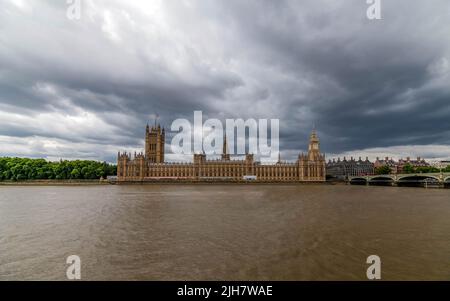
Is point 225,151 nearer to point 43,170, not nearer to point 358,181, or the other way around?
point 358,181

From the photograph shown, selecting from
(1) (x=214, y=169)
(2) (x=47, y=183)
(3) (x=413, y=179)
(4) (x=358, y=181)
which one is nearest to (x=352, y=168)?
(4) (x=358, y=181)

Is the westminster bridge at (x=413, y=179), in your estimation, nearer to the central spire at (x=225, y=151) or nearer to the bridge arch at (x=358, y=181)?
the bridge arch at (x=358, y=181)

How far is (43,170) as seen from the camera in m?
98.1

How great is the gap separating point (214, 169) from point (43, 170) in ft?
237

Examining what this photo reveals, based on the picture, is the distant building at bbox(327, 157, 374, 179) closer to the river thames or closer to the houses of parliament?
the houses of parliament

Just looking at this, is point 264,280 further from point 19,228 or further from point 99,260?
point 19,228

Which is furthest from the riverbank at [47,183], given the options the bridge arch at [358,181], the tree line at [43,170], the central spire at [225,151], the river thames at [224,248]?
the bridge arch at [358,181]

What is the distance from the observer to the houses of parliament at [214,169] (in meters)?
116

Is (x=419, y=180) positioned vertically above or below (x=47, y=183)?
above

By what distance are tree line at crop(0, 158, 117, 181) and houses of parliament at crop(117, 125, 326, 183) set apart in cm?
1342

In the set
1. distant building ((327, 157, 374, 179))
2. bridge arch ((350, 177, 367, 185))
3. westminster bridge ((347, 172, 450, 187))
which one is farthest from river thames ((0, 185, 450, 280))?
distant building ((327, 157, 374, 179))

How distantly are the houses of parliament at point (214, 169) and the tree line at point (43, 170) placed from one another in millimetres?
13424

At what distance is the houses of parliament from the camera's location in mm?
115688
